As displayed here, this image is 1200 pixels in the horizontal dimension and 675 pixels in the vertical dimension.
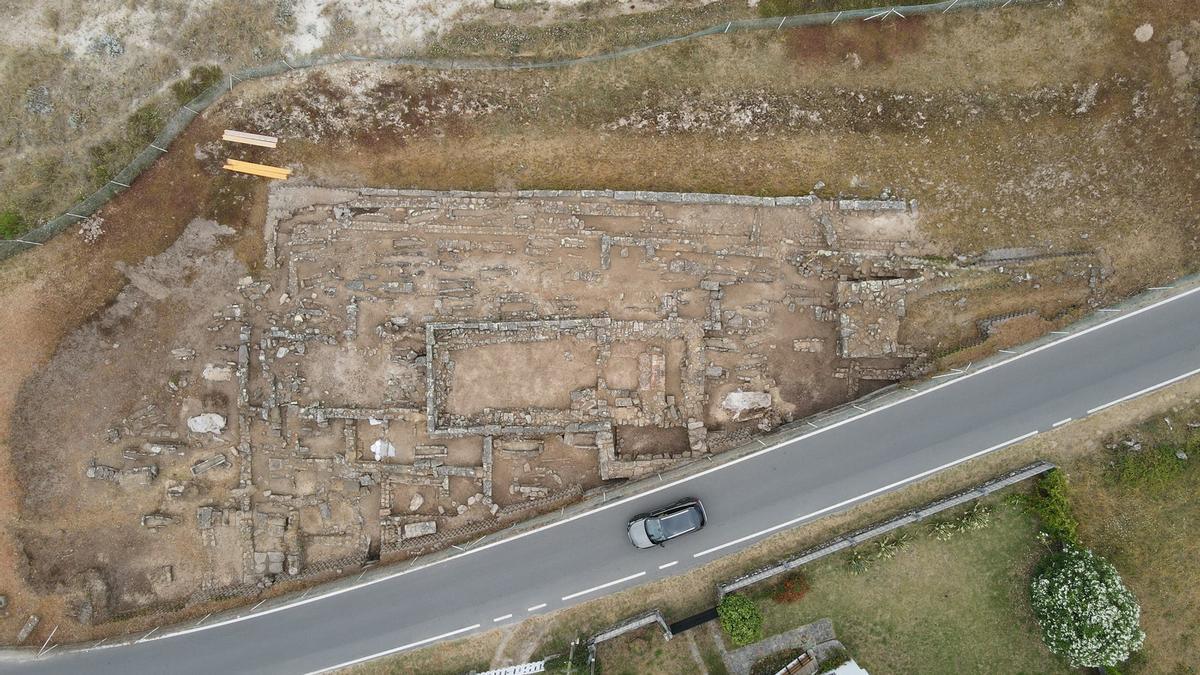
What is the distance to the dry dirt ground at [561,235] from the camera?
28781mm

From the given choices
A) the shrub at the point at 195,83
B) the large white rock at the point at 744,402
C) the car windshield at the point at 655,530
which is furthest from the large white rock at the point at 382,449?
the shrub at the point at 195,83

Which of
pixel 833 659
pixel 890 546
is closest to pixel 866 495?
pixel 890 546

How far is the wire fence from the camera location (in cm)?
2895

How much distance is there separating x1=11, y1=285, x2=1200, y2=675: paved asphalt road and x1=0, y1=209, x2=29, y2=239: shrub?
18.1 meters

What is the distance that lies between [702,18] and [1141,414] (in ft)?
81.3

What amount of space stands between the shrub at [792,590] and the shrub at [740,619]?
1.21 m

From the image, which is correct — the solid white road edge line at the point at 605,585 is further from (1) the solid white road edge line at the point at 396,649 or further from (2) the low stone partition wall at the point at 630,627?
(1) the solid white road edge line at the point at 396,649

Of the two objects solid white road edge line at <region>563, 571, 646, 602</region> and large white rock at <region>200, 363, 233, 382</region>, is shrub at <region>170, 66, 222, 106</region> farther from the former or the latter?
solid white road edge line at <region>563, 571, 646, 602</region>

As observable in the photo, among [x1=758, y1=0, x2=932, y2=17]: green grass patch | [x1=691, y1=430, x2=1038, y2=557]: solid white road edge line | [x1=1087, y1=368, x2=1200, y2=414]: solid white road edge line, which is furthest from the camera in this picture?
[x1=758, y1=0, x2=932, y2=17]: green grass patch

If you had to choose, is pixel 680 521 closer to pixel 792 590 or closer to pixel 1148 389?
pixel 792 590

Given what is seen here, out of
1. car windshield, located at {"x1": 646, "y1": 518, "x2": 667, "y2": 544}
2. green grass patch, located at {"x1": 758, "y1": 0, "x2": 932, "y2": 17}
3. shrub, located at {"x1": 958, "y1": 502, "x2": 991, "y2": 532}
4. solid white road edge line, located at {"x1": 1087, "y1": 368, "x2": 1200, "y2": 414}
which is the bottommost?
car windshield, located at {"x1": 646, "y1": 518, "x2": 667, "y2": 544}

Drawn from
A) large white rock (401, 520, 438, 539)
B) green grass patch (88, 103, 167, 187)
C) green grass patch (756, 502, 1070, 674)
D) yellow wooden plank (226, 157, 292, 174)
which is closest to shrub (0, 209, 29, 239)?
green grass patch (88, 103, 167, 187)

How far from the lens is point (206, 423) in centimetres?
2884

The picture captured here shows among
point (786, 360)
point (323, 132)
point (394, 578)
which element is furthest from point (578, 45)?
point (394, 578)
